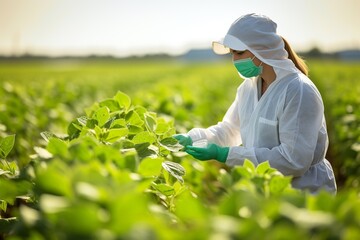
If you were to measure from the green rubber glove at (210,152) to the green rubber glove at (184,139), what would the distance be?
133mm

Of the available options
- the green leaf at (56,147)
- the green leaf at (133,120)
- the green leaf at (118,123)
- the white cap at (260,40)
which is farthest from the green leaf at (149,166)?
the white cap at (260,40)

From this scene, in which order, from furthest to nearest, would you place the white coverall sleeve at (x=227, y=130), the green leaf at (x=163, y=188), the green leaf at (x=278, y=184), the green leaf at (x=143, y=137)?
1. the white coverall sleeve at (x=227, y=130)
2. the green leaf at (x=143, y=137)
3. the green leaf at (x=163, y=188)
4. the green leaf at (x=278, y=184)

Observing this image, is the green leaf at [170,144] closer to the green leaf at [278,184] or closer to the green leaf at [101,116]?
the green leaf at [101,116]

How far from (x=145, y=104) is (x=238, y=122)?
1994 millimetres

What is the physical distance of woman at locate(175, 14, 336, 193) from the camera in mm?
2467

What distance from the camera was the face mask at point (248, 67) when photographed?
2.68 meters

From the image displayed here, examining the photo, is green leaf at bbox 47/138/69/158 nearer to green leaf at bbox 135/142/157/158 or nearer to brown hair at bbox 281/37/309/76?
green leaf at bbox 135/142/157/158

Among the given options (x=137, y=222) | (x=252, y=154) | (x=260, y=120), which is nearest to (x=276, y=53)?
(x=260, y=120)

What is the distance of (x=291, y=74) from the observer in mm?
2604

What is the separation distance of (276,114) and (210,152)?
1.54ft

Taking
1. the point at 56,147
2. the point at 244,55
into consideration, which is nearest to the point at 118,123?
the point at 56,147

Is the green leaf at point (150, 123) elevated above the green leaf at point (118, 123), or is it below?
below

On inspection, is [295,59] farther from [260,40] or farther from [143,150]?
[143,150]

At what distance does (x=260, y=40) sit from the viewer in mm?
2557
